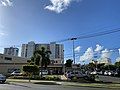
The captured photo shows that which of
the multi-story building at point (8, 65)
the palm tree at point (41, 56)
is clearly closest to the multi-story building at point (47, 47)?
the multi-story building at point (8, 65)

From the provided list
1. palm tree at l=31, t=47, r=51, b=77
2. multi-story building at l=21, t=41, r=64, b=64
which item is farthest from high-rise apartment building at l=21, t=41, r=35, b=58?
palm tree at l=31, t=47, r=51, b=77

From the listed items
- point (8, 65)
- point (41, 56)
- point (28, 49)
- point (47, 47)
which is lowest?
point (8, 65)

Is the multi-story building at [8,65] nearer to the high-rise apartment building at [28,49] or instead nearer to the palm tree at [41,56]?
the palm tree at [41,56]

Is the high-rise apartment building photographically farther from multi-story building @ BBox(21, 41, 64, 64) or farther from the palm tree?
the palm tree

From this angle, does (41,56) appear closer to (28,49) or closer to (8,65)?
(8,65)

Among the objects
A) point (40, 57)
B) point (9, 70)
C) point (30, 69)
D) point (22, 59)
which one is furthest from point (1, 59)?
point (30, 69)

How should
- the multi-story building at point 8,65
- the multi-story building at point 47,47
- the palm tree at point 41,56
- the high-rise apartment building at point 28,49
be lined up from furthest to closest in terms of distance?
the multi-story building at point 47,47, the high-rise apartment building at point 28,49, the multi-story building at point 8,65, the palm tree at point 41,56

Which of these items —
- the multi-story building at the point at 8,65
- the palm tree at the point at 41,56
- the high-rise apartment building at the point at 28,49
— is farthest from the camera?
the high-rise apartment building at the point at 28,49

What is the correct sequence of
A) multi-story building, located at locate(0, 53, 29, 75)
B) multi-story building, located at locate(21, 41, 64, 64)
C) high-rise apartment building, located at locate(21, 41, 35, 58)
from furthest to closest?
multi-story building, located at locate(21, 41, 64, 64) → high-rise apartment building, located at locate(21, 41, 35, 58) → multi-story building, located at locate(0, 53, 29, 75)

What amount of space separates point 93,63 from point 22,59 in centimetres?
5794

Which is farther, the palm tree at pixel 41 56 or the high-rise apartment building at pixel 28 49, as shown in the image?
the high-rise apartment building at pixel 28 49

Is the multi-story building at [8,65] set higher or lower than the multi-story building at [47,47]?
lower

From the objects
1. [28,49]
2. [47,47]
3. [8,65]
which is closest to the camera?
[8,65]

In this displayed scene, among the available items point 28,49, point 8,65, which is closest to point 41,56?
point 8,65
